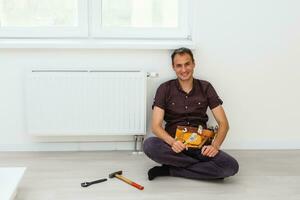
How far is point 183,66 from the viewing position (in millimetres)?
2738

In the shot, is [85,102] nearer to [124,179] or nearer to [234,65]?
[124,179]

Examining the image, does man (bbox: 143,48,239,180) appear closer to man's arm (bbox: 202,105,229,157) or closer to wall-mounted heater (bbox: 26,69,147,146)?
man's arm (bbox: 202,105,229,157)

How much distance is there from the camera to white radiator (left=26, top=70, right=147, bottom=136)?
9.36 feet

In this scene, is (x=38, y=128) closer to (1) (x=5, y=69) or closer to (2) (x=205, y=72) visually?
(1) (x=5, y=69)

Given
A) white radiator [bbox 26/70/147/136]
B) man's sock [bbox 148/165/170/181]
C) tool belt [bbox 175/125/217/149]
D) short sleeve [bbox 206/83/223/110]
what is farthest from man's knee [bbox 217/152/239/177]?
white radiator [bbox 26/70/147/136]

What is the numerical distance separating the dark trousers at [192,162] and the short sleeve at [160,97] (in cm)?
26

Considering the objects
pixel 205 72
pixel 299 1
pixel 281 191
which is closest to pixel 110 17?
pixel 205 72

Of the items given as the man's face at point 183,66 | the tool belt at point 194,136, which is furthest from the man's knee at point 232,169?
the man's face at point 183,66

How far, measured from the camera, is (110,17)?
120 inches

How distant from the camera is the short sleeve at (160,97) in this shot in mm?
2770

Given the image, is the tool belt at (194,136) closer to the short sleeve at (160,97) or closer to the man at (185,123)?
the man at (185,123)

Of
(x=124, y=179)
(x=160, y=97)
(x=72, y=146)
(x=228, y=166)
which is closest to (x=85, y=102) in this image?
(x=72, y=146)

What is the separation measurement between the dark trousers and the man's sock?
1.0 inches

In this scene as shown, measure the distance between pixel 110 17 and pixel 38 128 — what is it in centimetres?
96
